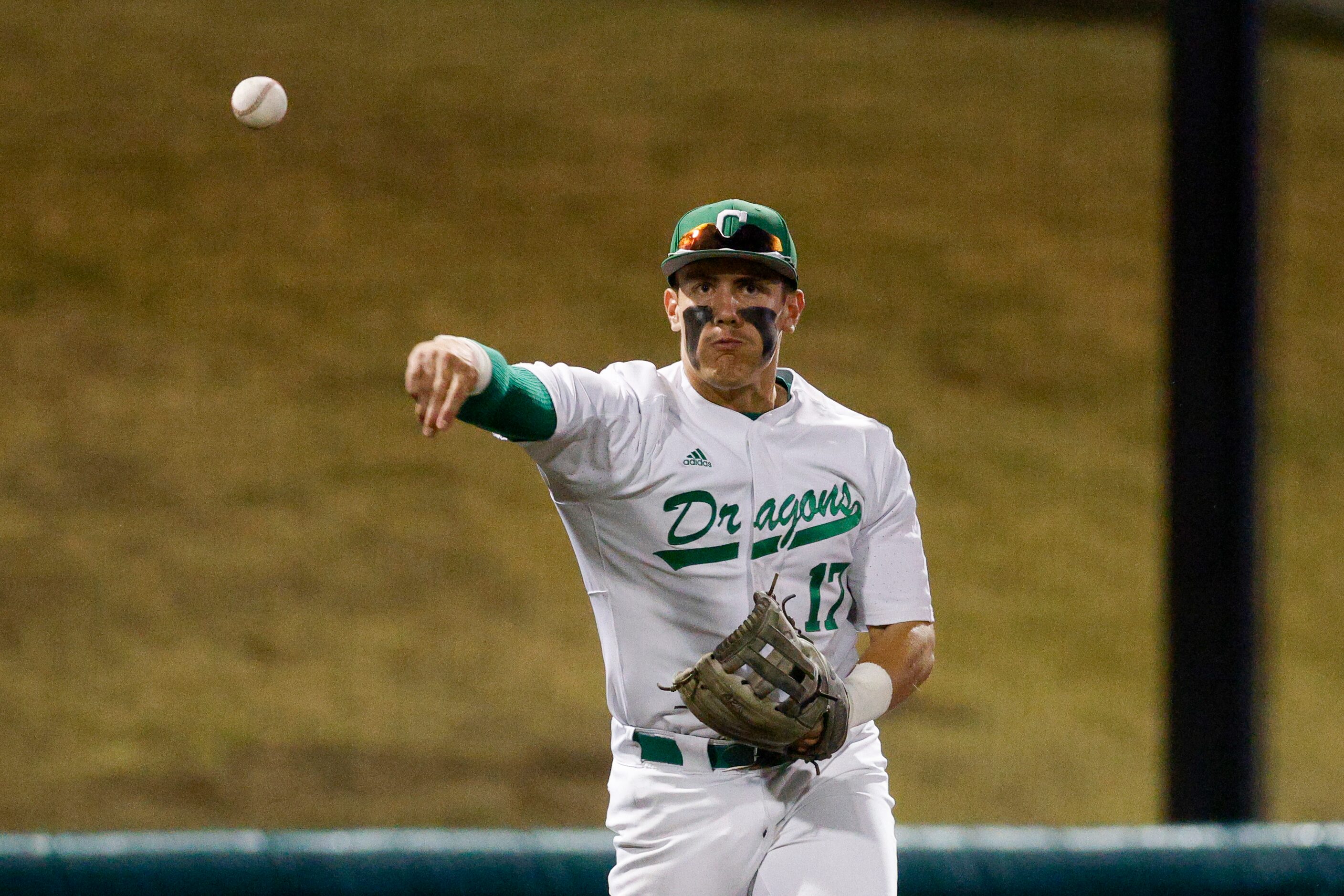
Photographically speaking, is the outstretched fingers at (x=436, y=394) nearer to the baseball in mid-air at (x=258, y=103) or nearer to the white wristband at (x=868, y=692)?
the white wristband at (x=868, y=692)

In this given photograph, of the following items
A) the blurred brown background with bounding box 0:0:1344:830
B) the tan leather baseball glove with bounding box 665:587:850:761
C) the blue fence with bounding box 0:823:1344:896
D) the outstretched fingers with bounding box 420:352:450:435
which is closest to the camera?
the outstretched fingers with bounding box 420:352:450:435

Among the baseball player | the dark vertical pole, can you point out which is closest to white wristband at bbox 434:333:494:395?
the baseball player

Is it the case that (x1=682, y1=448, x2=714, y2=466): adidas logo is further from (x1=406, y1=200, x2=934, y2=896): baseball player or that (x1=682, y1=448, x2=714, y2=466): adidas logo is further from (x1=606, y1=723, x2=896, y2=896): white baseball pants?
(x1=606, y1=723, x2=896, y2=896): white baseball pants

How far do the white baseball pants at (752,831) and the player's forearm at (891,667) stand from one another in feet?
0.35

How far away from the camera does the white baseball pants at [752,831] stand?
263cm

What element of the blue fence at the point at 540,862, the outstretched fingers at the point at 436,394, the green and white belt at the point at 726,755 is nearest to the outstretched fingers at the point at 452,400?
the outstretched fingers at the point at 436,394

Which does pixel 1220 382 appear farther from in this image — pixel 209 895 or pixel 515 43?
pixel 515 43

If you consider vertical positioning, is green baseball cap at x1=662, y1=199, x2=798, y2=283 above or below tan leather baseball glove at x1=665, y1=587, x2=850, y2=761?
above

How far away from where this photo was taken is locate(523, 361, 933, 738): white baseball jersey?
2.66 m

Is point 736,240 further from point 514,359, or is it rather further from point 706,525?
point 514,359

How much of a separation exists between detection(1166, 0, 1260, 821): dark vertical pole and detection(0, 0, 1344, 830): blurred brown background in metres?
2.61

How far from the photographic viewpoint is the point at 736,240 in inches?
106

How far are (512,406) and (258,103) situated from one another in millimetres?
1231

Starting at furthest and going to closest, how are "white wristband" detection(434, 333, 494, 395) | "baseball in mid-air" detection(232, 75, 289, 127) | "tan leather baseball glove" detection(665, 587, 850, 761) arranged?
"baseball in mid-air" detection(232, 75, 289, 127), "tan leather baseball glove" detection(665, 587, 850, 761), "white wristband" detection(434, 333, 494, 395)
